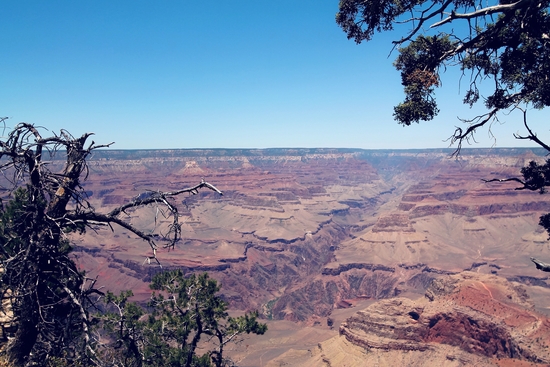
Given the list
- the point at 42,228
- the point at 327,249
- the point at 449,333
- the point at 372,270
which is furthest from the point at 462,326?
the point at 327,249

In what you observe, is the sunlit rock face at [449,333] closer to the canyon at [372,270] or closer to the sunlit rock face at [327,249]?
the canyon at [372,270]

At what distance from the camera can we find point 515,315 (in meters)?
42.2

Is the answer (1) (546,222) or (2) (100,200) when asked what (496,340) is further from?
(2) (100,200)

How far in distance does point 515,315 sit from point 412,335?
11.6m

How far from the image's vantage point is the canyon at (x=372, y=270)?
1623 inches

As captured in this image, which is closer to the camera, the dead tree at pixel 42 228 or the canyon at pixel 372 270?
the dead tree at pixel 42 228

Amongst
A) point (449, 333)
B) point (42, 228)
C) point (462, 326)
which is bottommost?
point (449, 333)

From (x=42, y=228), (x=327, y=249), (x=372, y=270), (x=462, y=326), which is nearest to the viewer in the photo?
(x=42, y=228)

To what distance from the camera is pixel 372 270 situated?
4530 inches

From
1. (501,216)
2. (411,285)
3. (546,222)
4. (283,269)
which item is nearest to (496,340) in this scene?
(546,222)

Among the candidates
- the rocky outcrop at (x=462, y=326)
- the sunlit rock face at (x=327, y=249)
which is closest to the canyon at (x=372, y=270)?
the rocky outcrop at (x=462, y=326)

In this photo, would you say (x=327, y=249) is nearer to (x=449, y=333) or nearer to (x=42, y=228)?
(x=449, y=333)

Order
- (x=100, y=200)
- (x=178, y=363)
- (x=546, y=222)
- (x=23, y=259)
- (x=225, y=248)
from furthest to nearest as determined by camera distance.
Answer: (x=100, y=200) < (x=225, y=248) < (x=178, y=363) < (x=546, y=222) < (x=23, y=259)

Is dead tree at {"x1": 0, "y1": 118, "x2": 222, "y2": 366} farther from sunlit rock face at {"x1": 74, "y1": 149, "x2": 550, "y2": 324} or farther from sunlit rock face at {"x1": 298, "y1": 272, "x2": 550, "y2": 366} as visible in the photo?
sunlit rock face at {"x1": 74, "y1": 149, "x2": 550, "y2": 324}
